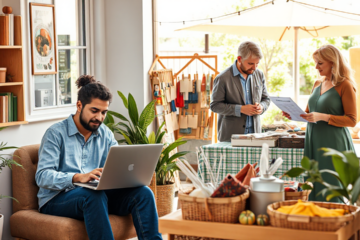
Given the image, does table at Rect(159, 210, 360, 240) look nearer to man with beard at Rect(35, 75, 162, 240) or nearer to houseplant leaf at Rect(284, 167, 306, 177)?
houseplant leaf at Rect(284, 167, 306, 177)

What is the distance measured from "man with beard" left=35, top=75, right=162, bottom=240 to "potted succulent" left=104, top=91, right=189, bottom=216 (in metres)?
1.01

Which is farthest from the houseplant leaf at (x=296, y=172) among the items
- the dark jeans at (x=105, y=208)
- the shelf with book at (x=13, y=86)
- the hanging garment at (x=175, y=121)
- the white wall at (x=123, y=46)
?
the hanging garment at (x=175, y=121)

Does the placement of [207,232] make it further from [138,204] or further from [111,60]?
[111,60]

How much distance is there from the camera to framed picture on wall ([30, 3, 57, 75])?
354 centimetres

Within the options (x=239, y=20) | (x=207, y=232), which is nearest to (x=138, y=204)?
(x=207, y=232)

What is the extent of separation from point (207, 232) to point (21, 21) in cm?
224

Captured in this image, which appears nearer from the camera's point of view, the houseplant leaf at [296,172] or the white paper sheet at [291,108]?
the houseplant leaf at [296,172]

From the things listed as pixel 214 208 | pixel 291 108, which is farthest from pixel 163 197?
pixel 214 208

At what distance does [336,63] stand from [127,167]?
4.76 ft

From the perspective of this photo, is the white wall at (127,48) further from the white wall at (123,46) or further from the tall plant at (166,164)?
the tall plant at (166,164)

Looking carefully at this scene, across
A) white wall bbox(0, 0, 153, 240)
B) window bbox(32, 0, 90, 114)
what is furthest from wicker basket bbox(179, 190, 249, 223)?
white wall bbox(0, 0, 153, 240)

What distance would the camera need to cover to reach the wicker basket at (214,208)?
1.68 m

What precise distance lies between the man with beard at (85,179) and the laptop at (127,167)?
3.4 inches

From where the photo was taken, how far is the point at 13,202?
10.3ft
